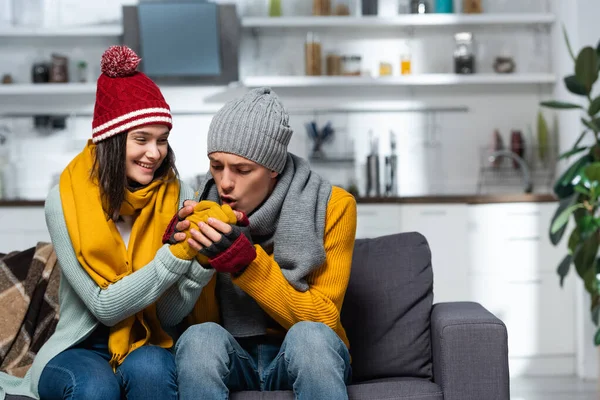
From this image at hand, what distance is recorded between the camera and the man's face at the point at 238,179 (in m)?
2.02

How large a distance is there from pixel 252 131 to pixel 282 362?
540 mm

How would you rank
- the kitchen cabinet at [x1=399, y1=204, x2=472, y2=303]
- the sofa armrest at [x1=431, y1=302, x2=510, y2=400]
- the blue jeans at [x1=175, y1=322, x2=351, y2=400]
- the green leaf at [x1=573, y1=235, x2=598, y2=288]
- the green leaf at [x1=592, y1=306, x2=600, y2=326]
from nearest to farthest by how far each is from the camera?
the blue jeans at [x1=175, y1=322, x2=351, y2=400] → the sofa armrest at [x1=431, y1=302, x2=510, y2=400] → the green leaf at [x1=573, y1=235, x2=598, y2=288] → the green leaf at [x1=592, y1=306, x2=600, y2=326] → the kitchen cabinet at [x1=399, y1=204, x2=472, y2=303]

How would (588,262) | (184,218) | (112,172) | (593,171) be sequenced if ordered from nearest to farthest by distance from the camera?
(184,218) < (112,172) < (593,171) < (588,262)

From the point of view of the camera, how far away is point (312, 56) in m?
4.95

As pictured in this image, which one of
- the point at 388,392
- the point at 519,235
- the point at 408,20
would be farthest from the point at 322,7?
the point at 388,392

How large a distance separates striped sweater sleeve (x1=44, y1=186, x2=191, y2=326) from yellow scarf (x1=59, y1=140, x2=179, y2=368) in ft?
0.08

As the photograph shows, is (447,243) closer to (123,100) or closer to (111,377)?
(123,100)

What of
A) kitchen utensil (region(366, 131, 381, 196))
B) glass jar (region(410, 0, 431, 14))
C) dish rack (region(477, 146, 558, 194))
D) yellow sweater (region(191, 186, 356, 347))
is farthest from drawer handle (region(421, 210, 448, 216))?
yellow sweater (region(191, 186, 356, 347))

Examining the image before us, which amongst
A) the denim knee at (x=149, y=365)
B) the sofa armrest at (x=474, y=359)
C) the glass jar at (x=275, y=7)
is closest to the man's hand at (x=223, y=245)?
Result: the denim knee at (x=149, y=365)

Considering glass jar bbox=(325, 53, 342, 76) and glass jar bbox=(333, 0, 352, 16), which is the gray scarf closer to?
glass jar bbox=(325, 53, 342, 76)

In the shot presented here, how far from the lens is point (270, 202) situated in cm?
209

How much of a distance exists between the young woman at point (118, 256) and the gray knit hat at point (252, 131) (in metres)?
0.19

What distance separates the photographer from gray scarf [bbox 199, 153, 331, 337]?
2029 millimetres

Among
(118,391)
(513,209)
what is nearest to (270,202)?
(118,391)
